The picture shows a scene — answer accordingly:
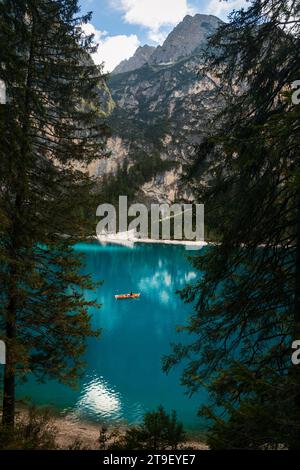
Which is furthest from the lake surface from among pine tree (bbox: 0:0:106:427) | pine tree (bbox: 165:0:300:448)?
pine tree (bbox: 165:0:300:448)

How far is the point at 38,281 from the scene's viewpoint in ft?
23.9

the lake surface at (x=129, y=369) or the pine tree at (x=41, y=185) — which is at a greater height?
the pine tree at (x=41, y=185)

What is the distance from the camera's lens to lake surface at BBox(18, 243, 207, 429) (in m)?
15.6

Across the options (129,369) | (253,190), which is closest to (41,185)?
(253,190)

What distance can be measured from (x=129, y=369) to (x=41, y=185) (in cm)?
1529

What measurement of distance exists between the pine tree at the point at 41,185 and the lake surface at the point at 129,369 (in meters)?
1.68

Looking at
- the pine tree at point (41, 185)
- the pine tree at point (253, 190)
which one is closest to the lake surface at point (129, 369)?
the pine tree at point (41, 185)

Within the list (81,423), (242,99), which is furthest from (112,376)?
(242,99)

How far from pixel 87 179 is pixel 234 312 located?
566 centimetres

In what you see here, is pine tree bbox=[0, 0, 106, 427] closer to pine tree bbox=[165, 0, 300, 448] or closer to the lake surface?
the lake surface

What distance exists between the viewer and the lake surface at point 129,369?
51.2ft

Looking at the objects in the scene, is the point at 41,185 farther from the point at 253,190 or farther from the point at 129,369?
the point at 129,369

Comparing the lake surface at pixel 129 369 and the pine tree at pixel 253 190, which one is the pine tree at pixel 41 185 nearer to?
the lake surface at pixel 129 369
